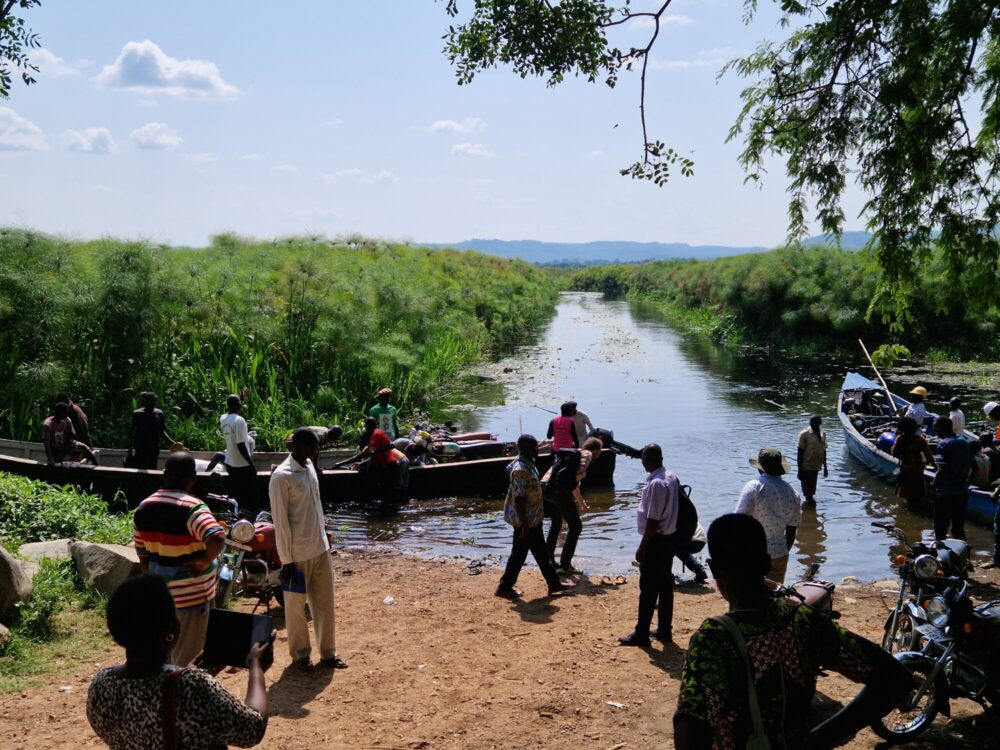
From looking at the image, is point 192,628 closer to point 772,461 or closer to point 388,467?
point 772,461

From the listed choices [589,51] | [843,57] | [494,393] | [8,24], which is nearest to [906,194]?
[843,57]

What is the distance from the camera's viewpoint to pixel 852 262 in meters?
40.4

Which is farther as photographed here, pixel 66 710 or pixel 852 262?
pixel 852 262

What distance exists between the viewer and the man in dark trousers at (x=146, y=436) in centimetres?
1265

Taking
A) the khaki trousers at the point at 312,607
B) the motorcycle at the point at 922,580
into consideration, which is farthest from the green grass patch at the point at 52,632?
the motorcycle at the point at 922,580

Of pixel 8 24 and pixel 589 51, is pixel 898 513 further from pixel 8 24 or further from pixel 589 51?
pixel 8 24

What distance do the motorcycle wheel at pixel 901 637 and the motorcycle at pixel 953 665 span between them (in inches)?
11.3

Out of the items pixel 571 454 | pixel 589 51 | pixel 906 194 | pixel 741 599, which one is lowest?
pixel 571 454

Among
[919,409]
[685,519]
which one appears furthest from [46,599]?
[919,409]

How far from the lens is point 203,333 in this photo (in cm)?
1902

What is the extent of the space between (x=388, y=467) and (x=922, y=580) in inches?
350

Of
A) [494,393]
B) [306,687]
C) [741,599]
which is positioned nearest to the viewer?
[741,599]

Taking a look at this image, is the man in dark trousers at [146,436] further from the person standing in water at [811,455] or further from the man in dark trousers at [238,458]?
the person standing in water at [811,455]

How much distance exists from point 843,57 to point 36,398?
14.6m
